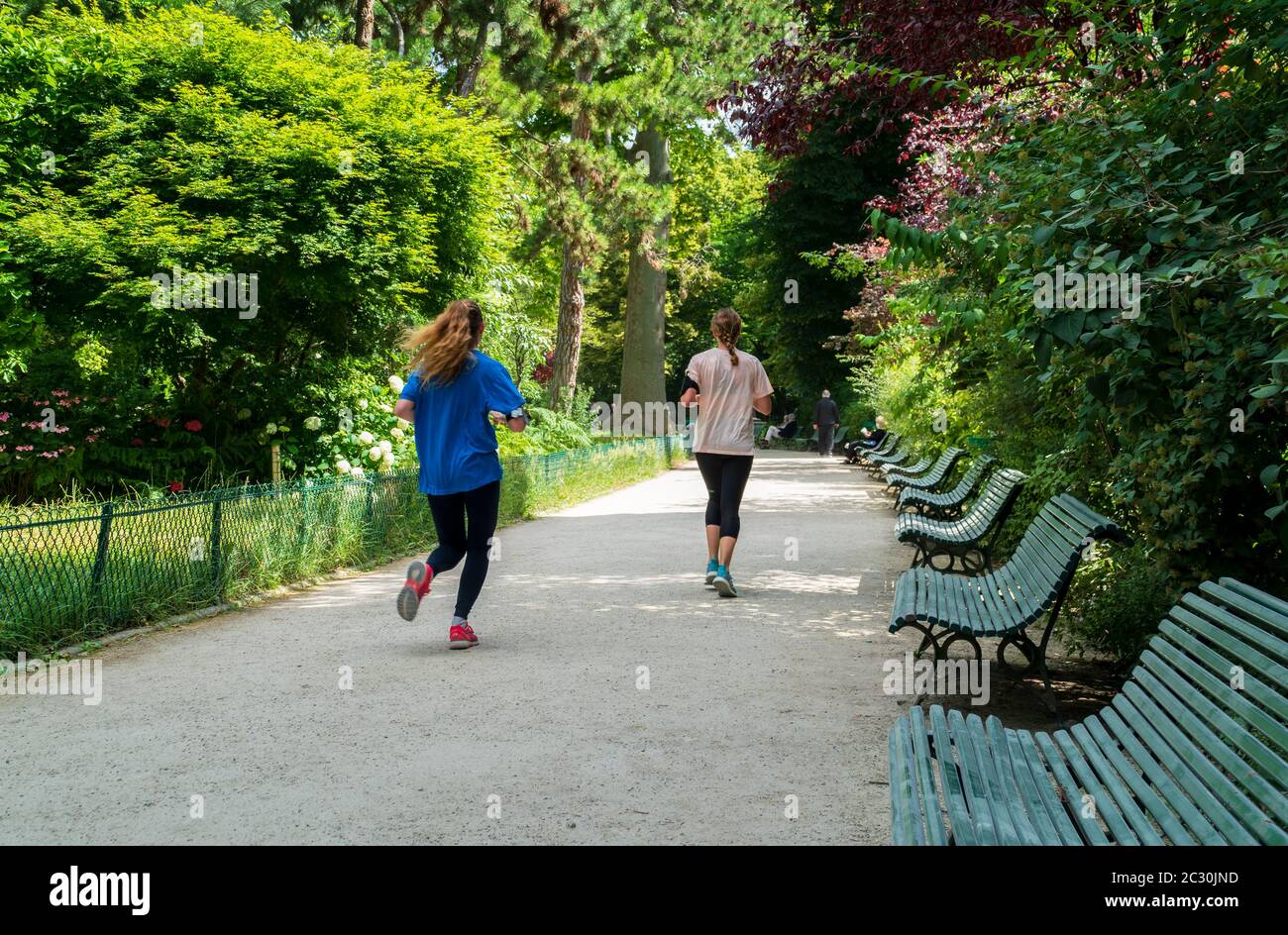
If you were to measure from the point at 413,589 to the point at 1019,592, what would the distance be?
3.41 m

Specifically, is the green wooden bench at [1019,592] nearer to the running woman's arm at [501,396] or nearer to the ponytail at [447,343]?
the running woman's arm at [501,396]

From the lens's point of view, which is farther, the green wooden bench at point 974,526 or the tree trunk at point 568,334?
the tree trunk at point 568,334

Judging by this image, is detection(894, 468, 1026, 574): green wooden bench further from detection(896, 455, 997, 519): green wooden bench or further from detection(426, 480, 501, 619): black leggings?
Result: detection(426, 480, 501, 619): black leggings

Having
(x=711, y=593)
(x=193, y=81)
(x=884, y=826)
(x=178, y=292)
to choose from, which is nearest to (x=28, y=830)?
(x=884, y=826)

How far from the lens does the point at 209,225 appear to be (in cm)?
1049

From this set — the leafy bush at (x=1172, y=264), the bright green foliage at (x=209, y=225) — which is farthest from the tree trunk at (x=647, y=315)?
the leafy bush at (x=1172, y=264)

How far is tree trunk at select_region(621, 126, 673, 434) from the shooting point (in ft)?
103

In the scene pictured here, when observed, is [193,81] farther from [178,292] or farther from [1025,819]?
[1025,819]

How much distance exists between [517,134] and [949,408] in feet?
39.3

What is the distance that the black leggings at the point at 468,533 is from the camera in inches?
268

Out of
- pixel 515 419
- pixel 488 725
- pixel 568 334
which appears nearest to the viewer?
pixel 488 725

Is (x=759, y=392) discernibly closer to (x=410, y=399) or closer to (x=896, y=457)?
(x=410, y=399)

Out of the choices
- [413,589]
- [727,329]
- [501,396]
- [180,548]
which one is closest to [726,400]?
[727,329]

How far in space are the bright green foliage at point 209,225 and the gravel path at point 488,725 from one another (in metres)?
3.77
